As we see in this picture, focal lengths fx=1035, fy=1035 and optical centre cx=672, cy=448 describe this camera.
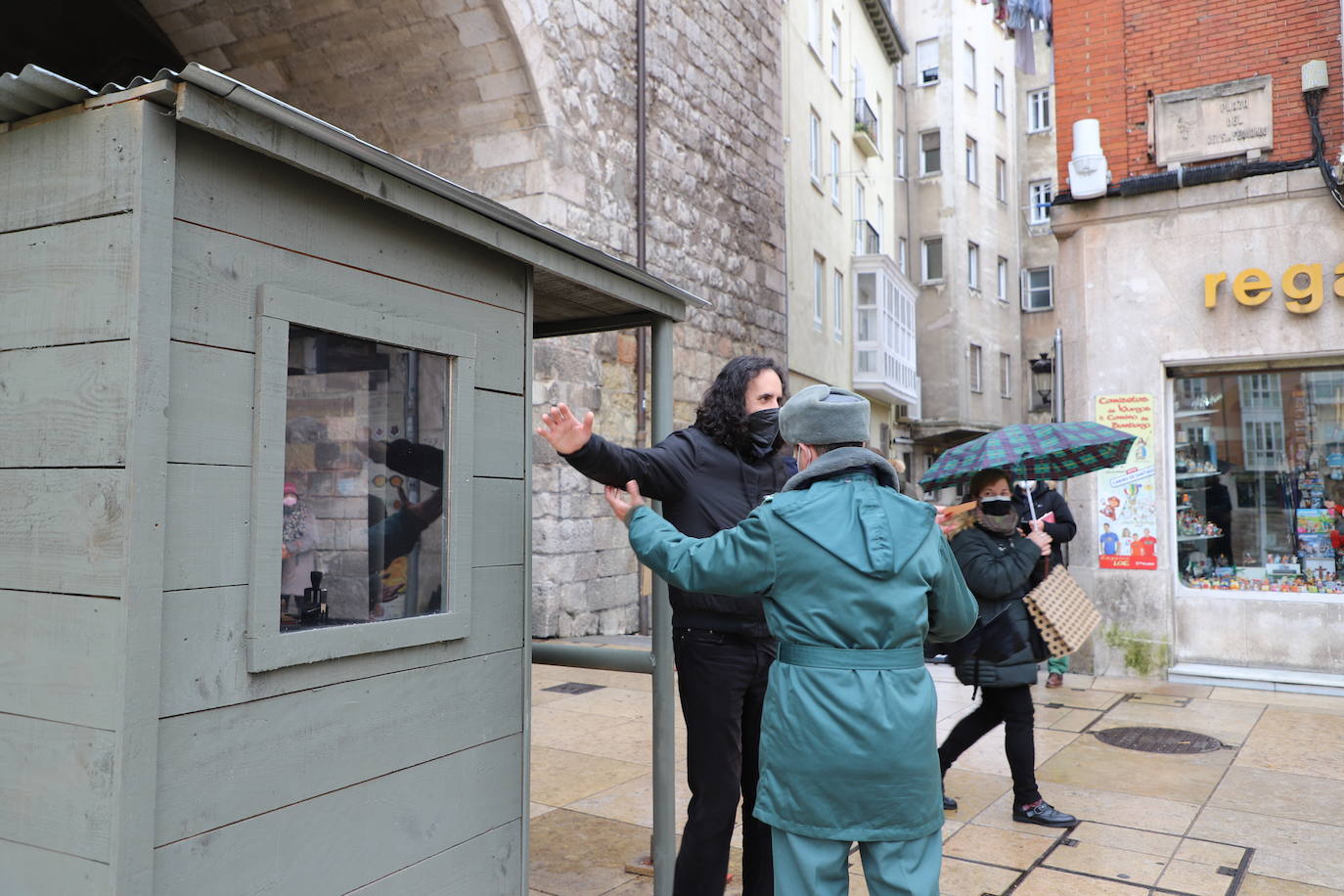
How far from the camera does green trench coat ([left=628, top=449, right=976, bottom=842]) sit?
249 cm

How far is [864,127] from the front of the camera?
2223cm

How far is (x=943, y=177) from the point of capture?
29.2m

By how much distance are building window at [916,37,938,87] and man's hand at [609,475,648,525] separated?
97.8 ft

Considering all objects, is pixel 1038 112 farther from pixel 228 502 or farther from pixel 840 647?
pixel 228 502

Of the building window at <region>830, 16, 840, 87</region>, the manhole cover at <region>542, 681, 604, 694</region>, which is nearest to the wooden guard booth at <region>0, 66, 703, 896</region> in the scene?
the manhole cover at <region>542, 681, 604, 694</region>

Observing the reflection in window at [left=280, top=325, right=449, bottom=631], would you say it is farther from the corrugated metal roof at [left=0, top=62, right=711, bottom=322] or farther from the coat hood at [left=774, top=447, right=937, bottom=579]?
the coat hood at [left=774, top=447, right=937, bottom=579]

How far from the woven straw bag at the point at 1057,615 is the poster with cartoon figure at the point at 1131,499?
4184 mm

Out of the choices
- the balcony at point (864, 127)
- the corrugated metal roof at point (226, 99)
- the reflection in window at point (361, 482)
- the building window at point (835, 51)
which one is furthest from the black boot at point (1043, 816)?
the balcony at point (864, 127)

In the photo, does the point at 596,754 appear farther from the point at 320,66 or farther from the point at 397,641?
the point at 320,66

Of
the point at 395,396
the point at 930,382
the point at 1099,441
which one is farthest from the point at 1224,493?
the point at 930,382

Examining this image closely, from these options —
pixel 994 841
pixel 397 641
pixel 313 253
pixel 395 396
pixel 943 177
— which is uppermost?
pixel 943 177

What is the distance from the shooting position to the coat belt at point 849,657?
8.25 feet

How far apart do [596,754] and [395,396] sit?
3.62 meters

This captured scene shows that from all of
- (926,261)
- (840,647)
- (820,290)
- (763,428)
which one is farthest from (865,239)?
(840,647)
